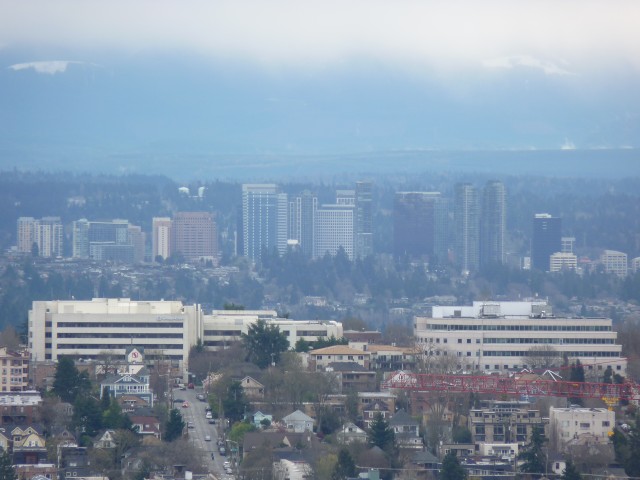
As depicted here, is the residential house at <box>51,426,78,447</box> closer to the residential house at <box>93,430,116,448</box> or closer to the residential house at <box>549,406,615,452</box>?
the residential house at <box>93,430,116,448</box>

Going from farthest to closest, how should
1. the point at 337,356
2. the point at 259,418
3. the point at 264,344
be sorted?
the point at 264,344 < the point at 337,356 < the point at 259,418

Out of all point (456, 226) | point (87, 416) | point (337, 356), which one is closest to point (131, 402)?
point (87, 416)

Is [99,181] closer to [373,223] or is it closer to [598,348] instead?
[373,223]

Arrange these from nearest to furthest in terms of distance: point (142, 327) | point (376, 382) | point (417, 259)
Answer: point (376, 382) → point (142, 327) → point (417, 259)

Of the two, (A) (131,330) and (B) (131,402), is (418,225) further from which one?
(B) (131,402)

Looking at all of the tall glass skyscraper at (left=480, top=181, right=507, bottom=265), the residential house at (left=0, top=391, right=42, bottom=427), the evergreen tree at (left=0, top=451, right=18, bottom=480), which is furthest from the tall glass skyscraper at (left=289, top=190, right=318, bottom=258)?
the evergreen tree at (left=0, top=451, right=18, bottom=480)

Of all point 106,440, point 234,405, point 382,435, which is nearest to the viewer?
point 106,440

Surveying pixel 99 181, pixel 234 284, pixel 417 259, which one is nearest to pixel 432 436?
pixel 234 284

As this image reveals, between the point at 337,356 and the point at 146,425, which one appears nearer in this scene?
the point at 146,425

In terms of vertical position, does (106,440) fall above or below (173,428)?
below
